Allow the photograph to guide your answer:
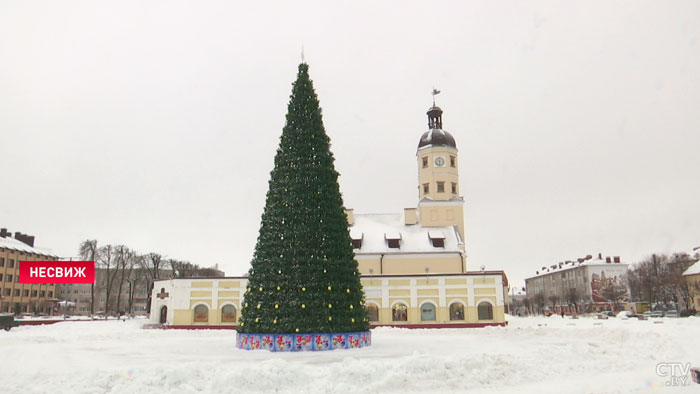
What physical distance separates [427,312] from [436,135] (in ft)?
75.9

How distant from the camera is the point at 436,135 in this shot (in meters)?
59.8

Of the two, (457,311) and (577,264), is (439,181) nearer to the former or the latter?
(457,311)

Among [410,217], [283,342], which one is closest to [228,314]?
[410,217]

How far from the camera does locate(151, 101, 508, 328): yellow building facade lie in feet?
144

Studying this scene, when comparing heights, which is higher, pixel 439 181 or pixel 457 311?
pixel 439 181

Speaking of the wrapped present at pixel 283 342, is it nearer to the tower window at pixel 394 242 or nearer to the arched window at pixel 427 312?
the arched window at pixel 427 312

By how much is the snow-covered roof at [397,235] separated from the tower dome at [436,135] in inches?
365

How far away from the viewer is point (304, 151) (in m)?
23.1

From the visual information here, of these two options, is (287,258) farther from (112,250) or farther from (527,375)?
(112,250)

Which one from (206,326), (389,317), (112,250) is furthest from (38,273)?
(389,317)

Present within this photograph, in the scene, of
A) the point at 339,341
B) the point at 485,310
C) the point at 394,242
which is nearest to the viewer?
the point at 339,341

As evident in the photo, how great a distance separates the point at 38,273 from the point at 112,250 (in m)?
15.5

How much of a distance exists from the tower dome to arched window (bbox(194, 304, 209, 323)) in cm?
3051

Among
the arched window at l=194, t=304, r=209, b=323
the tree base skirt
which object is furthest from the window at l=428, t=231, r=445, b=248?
the tree base skirt
